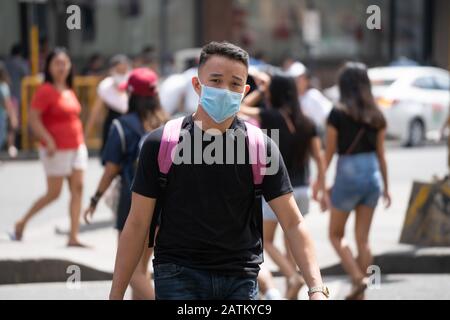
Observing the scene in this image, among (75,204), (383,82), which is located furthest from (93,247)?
(383,82)

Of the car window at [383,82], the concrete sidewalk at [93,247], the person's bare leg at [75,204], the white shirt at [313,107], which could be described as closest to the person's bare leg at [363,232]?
the concrete sidewalk at [93,247]

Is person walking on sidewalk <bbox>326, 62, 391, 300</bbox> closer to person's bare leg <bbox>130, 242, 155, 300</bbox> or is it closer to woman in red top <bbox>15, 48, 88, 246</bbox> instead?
person's bare leg <bbox>130, 242, 155, 300</bbox>

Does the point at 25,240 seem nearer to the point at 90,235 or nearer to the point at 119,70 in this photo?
the point at 90,235

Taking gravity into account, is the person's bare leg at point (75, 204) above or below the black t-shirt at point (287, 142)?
below

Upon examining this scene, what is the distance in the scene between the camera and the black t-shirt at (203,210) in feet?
14.5

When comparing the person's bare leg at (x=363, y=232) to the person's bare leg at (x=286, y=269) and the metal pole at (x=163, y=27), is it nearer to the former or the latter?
the person's bare leg at (x=286, y=269)

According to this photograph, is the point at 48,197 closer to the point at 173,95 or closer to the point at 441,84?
the point at 173,95

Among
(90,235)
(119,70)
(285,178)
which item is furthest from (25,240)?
(285,178)

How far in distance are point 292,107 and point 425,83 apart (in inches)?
621

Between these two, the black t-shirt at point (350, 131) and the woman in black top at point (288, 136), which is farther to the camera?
the black t-shirt at point (350, 131)

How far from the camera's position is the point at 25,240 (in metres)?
10.4

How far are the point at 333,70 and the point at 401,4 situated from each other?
368 cm

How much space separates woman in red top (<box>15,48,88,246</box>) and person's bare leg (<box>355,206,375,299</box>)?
283 cm

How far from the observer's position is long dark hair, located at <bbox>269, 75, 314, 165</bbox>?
7891 mm
